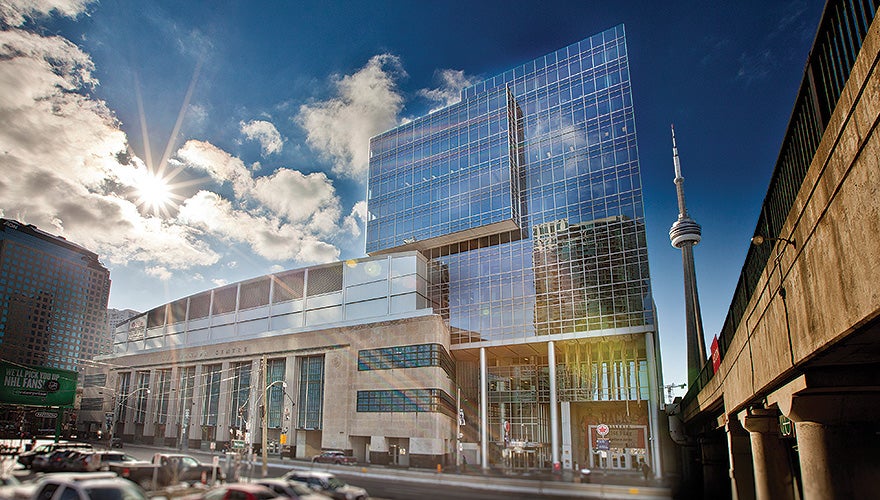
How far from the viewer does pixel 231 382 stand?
78812mm

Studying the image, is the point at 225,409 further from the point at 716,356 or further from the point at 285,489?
the point at 716,356

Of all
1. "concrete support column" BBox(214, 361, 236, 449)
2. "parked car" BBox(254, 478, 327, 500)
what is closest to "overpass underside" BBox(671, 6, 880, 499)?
"parked car" BBox(254, 478, 327, 500)

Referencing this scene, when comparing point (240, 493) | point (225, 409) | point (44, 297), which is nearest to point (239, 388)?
point (225, 409)

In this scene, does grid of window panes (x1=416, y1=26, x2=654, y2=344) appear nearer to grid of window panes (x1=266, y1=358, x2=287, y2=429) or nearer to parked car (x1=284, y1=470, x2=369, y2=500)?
grid of window panes (x1=266, y1=358, x2=287, y2=429)

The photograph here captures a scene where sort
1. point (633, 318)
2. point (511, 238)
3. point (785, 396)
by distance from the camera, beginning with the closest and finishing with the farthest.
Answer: point (785, 396) → point (633, 318) → point (511, 238)

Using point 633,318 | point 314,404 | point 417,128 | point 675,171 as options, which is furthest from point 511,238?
point 675,171

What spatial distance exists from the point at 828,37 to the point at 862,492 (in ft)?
31.4

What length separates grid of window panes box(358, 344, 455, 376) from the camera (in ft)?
206

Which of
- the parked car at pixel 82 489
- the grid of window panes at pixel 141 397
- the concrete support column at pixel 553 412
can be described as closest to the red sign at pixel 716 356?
the parked car at pixel 82 489

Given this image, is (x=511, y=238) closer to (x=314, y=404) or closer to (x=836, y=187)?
(x=314, y=404)

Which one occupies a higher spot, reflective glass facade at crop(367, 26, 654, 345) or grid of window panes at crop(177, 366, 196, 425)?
reflective glass facade at crop(367, 26, 654, 345)

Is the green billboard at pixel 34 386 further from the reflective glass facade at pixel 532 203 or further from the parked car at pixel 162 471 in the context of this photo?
the parked car at pixel 162 471

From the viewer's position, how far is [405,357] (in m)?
64.1

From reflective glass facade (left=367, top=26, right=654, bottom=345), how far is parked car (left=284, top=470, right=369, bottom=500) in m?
39.2
